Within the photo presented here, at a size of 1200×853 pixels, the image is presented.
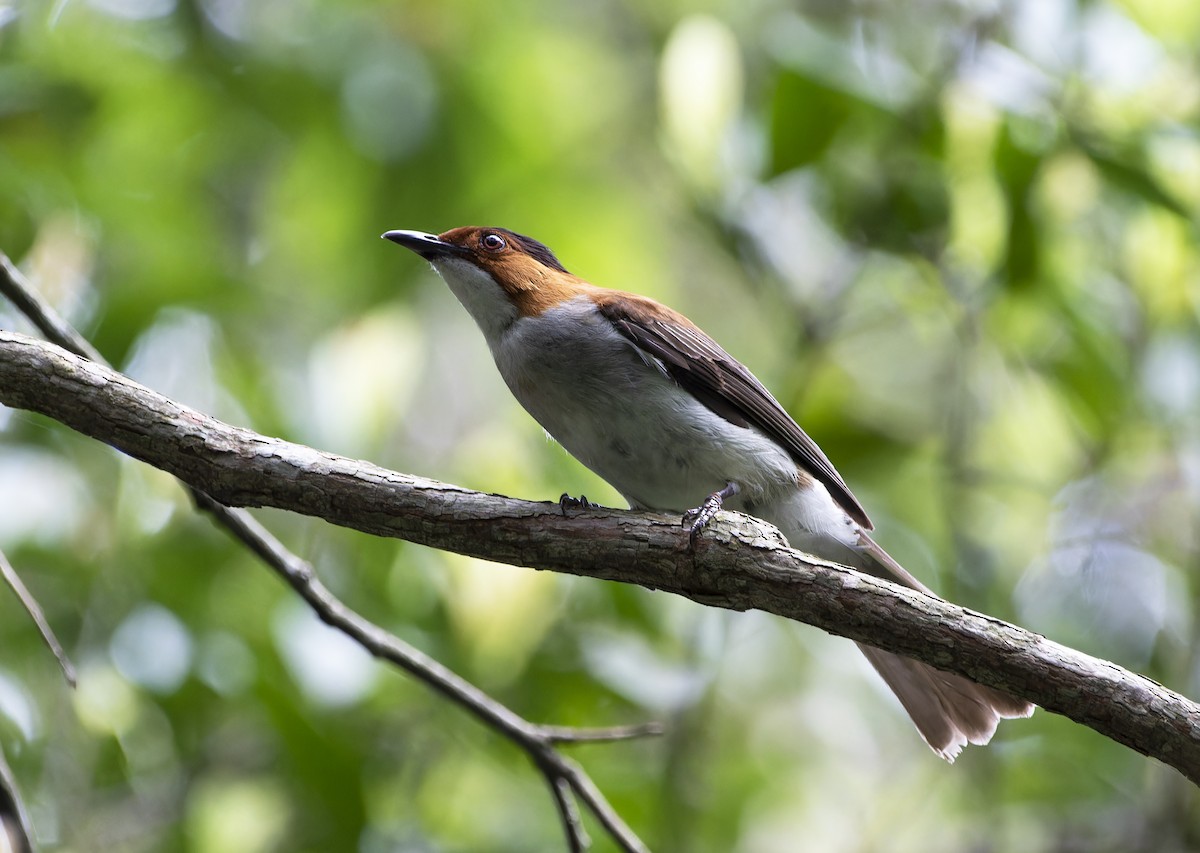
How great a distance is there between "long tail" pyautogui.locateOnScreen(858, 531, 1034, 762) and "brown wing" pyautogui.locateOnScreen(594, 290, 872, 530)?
332 millimetres

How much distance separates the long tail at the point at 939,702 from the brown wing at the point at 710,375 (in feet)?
1.09

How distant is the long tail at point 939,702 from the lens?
3.56m

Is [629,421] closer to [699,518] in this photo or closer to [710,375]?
[710,375]

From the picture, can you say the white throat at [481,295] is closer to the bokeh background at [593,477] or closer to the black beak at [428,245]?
the black beak at [428,245]

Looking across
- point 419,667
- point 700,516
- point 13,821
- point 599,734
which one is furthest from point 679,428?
point 13,821

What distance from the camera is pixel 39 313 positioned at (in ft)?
9.66

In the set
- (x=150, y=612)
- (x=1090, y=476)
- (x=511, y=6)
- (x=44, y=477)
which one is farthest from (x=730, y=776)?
(x=511, y=6)

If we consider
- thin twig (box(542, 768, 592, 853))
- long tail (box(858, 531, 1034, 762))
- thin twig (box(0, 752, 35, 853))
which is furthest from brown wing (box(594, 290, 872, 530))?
thin twig (box(0, 752, 35, 853))

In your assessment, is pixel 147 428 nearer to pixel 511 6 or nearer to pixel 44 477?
pixel 44 477

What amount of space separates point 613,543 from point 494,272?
64.7 inches

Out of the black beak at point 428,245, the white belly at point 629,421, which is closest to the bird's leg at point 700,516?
the white belly at point 629,421

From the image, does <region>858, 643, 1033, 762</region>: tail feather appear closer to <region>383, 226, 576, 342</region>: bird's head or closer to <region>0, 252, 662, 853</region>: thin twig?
<region>0, 252, 662, 853</region>: thin twig

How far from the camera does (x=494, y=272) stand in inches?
161

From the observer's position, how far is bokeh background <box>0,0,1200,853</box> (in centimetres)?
409
